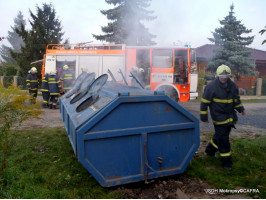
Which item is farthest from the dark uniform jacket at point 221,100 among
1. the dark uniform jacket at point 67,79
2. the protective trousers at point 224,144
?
the dark uniform jacket at point 67,79

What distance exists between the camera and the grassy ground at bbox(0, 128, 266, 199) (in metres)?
2.62

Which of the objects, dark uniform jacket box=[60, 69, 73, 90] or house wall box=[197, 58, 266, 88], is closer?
dark uniform jacket box=[60, 69, 73, 90]

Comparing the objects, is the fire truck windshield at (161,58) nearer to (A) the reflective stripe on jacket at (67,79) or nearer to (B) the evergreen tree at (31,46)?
(A) the reflective stripe on jacket at (67,79)

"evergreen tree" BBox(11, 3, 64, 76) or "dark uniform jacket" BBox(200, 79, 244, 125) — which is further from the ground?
"evergreen tree" BBox(11, 3, 64, 76)

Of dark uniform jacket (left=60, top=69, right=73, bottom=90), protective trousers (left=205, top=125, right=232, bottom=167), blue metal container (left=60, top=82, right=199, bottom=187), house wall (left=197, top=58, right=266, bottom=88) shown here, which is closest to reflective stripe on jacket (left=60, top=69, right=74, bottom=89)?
dark uniform jacket (left=60, top=69, right=73, bottom=90)

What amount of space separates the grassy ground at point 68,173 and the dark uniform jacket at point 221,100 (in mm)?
756

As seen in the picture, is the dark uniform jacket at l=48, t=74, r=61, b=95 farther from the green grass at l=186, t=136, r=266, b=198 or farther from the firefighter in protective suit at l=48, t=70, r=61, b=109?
the green grass at l=186, t=136, r=266, b=198

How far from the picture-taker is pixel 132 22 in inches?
504

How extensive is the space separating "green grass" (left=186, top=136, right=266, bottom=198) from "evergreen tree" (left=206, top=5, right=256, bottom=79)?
43.0 feet

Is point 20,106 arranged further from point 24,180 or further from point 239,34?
point 239,34

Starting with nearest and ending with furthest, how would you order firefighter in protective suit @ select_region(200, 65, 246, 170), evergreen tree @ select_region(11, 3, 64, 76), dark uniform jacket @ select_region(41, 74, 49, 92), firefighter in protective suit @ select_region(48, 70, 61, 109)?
firefighter in protective suit @ select_region(200, 65, 246, 170), firefighter in protective suit @ select_region(48, 70, 61, 109), dark uniform jacket @ select_region(41, 74, 49, 92), evergreen tree @ select_region(11, 3, 64, 76)

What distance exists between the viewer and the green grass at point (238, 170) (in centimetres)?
292

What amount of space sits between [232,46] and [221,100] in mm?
14304

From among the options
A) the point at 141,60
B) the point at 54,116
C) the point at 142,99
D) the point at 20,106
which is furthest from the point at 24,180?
the point at 141,60
